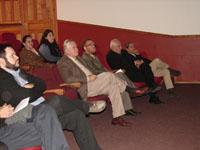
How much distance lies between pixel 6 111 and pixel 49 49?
139 inches

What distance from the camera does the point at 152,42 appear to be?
7637 mm

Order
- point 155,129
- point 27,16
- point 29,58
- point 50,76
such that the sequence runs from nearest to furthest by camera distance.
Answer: point 155,129 → point 50,76 → point 29,58 → point 27,16

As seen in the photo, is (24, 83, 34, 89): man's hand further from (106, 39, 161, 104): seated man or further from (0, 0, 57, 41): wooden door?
(0, 0, 57, 41): wooden door

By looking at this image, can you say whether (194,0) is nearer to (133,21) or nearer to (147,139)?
Result: (133,21)

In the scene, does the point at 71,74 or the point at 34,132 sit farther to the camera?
the point at 71,74

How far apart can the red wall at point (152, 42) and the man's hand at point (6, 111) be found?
482cm

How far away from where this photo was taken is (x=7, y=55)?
10.7ft

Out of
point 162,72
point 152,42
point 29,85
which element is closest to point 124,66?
point 162,72

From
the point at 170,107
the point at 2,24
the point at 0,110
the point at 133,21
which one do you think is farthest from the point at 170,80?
the point at 0,110

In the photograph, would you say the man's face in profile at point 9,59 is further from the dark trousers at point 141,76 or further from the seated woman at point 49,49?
the seated woman at point 49,49

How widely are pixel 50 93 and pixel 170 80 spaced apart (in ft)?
8.41

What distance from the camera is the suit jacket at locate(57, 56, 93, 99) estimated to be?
14.9ft

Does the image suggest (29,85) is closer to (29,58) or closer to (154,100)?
(29,58)

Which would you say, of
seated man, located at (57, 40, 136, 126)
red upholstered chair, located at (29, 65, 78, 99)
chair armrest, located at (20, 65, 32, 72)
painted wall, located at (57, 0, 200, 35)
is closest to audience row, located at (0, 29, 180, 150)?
seated man, located at (57, 40, 136, 126)
